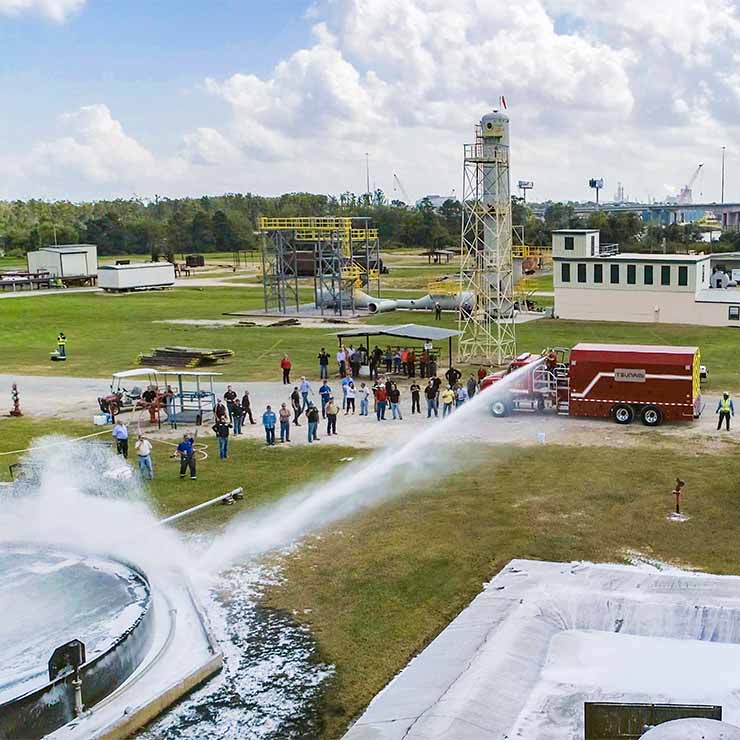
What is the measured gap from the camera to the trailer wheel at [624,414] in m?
31.5

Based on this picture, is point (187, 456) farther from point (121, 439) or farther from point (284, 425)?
Answer: point (284, 425)

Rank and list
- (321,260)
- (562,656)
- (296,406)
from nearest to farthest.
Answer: (562,656)
(296,406)
(321,260)

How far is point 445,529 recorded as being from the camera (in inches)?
824

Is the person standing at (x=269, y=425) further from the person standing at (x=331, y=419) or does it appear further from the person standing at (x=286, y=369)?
the person standing at (x=286, y=369)

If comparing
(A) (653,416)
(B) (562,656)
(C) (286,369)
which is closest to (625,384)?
(A) (653,416)

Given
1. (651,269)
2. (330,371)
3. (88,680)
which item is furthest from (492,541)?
(651,269)

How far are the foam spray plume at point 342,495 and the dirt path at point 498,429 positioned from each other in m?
0.89

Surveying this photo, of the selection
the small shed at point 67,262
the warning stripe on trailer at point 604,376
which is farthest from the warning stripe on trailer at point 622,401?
the small shed at point 67,262

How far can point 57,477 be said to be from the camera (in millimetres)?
26281

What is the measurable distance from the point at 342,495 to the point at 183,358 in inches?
909

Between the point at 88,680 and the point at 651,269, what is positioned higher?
the point at 651,269

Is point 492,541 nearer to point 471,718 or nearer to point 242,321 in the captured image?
point 471,718

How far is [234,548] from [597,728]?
995 centimetres

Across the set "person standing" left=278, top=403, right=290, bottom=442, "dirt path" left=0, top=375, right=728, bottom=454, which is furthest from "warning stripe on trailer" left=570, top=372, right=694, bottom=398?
"person standing" left=278, top=403, right=290, bottom=442
